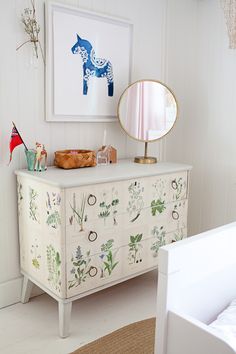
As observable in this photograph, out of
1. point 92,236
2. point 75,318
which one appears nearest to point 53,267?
point 92,236

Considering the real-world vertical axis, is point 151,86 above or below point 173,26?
below

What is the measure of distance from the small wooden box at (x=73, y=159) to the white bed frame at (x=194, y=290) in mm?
1148

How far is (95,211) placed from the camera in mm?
1909

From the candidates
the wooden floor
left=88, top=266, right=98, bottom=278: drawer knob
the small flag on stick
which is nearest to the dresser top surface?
the small flag on stick

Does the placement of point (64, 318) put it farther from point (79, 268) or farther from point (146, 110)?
point (146, 110)

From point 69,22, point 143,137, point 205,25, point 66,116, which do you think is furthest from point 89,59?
point 205,25

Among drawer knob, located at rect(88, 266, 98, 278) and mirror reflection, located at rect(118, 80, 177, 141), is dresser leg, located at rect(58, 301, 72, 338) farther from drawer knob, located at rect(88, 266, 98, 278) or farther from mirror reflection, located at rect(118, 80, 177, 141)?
mirror reflection, located at rect(118, 80, 177, 141)

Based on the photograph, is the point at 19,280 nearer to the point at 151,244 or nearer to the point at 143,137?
the point at 151,244

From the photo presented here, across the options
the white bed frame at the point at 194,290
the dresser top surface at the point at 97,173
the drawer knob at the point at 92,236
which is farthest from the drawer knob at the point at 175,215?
the white bed frame at the point at 194,290

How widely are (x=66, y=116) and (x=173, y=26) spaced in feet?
4.12

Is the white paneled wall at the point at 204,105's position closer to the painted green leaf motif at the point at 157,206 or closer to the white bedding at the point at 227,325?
the painted green leaf motif at the point at 157,206

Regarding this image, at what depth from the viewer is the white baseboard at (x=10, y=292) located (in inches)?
85.8

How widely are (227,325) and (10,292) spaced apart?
155 cm

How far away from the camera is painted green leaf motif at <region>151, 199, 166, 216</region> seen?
7.25ft
